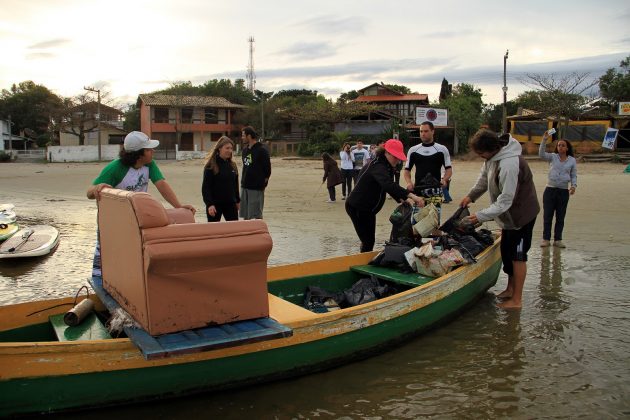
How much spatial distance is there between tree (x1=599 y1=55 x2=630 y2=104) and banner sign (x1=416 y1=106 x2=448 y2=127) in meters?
10.6

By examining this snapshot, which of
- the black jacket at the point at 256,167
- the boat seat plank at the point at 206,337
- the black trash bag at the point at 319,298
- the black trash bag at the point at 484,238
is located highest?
the black jacket at the point at 256,167

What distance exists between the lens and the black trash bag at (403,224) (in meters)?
6.45

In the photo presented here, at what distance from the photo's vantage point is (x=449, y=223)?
655 centimetres

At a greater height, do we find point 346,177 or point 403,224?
point 346,177

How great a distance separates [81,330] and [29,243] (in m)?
5.53

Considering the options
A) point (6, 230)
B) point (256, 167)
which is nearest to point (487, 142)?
point (256, 167)

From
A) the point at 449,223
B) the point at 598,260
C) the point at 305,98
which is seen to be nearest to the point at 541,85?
the point at 305,98

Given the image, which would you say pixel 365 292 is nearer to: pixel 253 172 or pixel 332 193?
pixel 253 172

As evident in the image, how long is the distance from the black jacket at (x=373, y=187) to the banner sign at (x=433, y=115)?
3148 centimetres

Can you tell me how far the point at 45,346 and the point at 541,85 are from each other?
3798 centimetres

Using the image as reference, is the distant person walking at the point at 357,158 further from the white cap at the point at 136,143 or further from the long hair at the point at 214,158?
the white cap at the point at 136,143

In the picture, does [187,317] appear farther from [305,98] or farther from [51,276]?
[305,98]

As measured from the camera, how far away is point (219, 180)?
7148 millimetres

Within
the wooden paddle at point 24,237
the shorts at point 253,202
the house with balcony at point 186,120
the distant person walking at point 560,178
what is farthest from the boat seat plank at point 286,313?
the house with balcony at point 186,120
